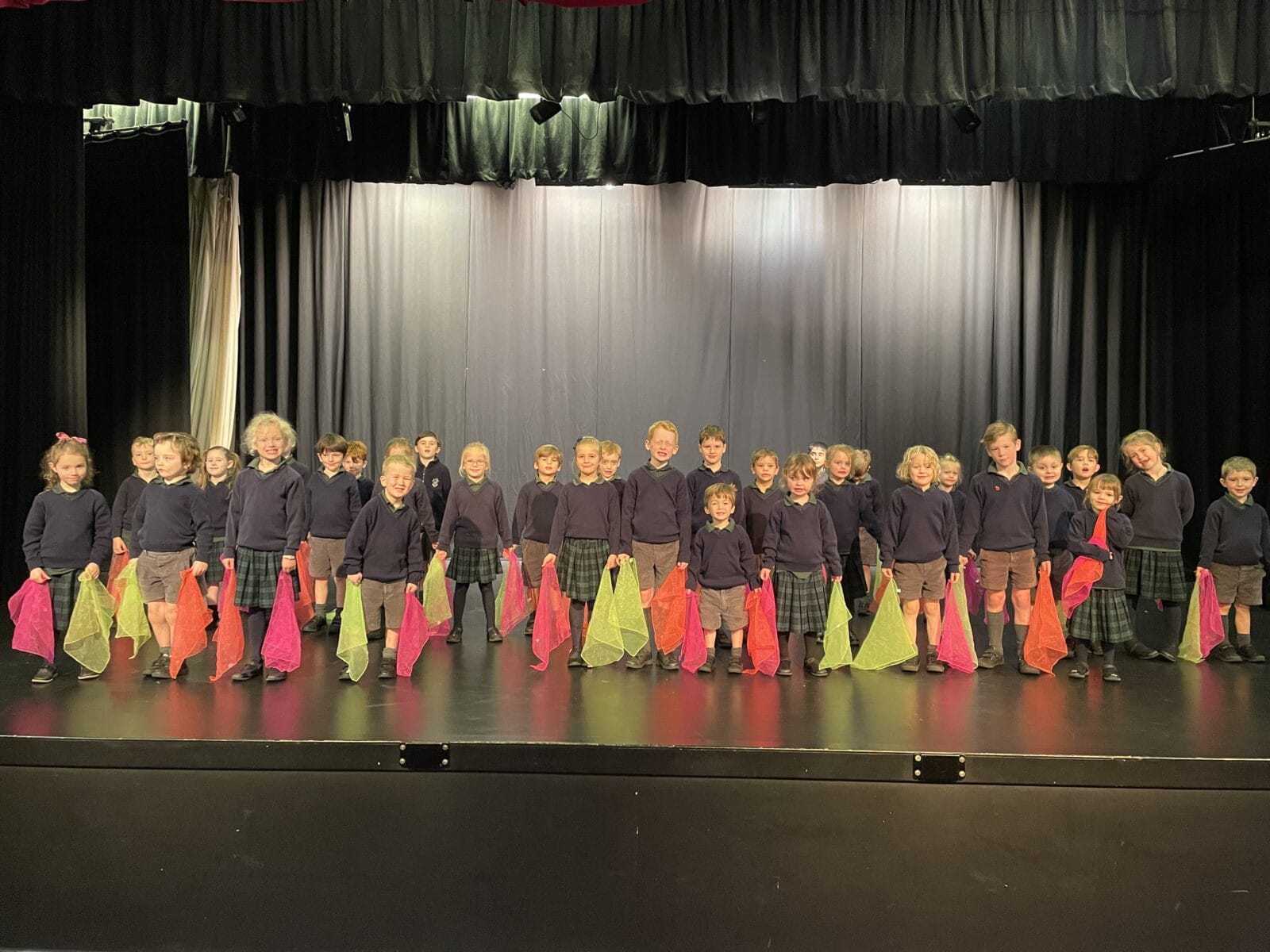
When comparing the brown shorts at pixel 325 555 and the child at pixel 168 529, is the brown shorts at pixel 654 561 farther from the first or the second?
the child at pixel 168 529

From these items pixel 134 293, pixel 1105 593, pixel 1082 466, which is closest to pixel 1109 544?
pixel 1105 593

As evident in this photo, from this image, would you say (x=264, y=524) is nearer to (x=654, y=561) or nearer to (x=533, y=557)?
(x=533, y=557)

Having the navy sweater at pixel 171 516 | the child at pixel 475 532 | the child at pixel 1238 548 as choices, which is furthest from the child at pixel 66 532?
the child at pixel 1238 548

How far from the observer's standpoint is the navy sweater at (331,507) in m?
5.89

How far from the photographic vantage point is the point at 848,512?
6.07 m

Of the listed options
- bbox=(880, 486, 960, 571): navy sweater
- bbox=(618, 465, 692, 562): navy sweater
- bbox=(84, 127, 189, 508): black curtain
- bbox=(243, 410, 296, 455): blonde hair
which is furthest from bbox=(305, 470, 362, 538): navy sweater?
bbox=(84, 127, 189, 508): black curtain

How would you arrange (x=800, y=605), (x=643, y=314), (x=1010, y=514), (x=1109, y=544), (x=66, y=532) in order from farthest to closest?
(x=643, y=314), (x=1010, y=514), (x=1109, y=544), (x=800, y=605), (x=66, y=532)

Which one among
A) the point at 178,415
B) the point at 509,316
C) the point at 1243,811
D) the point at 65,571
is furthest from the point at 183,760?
the point at 509,316

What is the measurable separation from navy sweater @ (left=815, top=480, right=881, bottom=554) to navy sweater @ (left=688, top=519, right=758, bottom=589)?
3.48 feet

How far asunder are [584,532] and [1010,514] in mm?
2177

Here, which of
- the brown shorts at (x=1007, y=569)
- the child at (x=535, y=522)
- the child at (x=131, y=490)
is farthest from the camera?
the child at (x=535, y=522)

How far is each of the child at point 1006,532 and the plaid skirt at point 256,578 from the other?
11.0 ft

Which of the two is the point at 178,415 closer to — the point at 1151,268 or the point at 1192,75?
the point at 1192,75

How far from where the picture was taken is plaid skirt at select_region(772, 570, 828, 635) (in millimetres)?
5055
